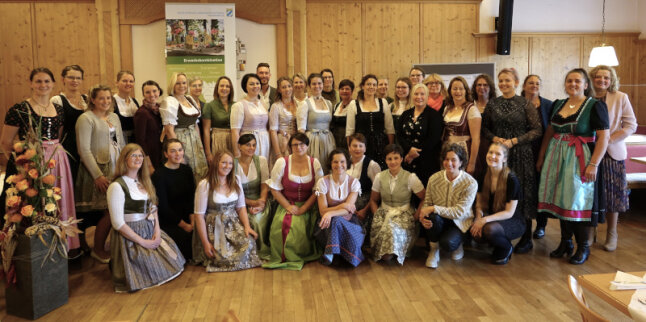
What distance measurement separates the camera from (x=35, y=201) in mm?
2871

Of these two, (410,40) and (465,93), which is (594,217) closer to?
(465,93)

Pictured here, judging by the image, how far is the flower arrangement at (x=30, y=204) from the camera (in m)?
2.77

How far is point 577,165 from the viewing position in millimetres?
3551

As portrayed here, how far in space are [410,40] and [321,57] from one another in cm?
148

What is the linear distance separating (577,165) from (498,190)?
0.58 meters

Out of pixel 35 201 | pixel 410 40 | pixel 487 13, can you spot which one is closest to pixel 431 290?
pixel 35 201

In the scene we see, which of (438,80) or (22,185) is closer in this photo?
(22,185)

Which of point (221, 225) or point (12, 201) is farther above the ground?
point (12, 201)

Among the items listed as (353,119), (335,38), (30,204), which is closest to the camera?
(30,204)

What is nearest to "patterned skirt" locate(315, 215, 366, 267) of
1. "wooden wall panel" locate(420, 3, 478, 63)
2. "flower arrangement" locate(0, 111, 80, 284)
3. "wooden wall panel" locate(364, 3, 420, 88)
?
"flower arrangement" locate(0, 111, 80, 284)

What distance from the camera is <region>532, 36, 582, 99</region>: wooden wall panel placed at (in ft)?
27.1

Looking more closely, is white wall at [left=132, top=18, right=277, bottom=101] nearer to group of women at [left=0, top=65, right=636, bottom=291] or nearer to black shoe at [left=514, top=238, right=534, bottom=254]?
group of women at [left=0, top=65, right=636, bottom=291]

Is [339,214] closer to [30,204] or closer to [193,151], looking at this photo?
[193,151]

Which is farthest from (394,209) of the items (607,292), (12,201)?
(12,201)
